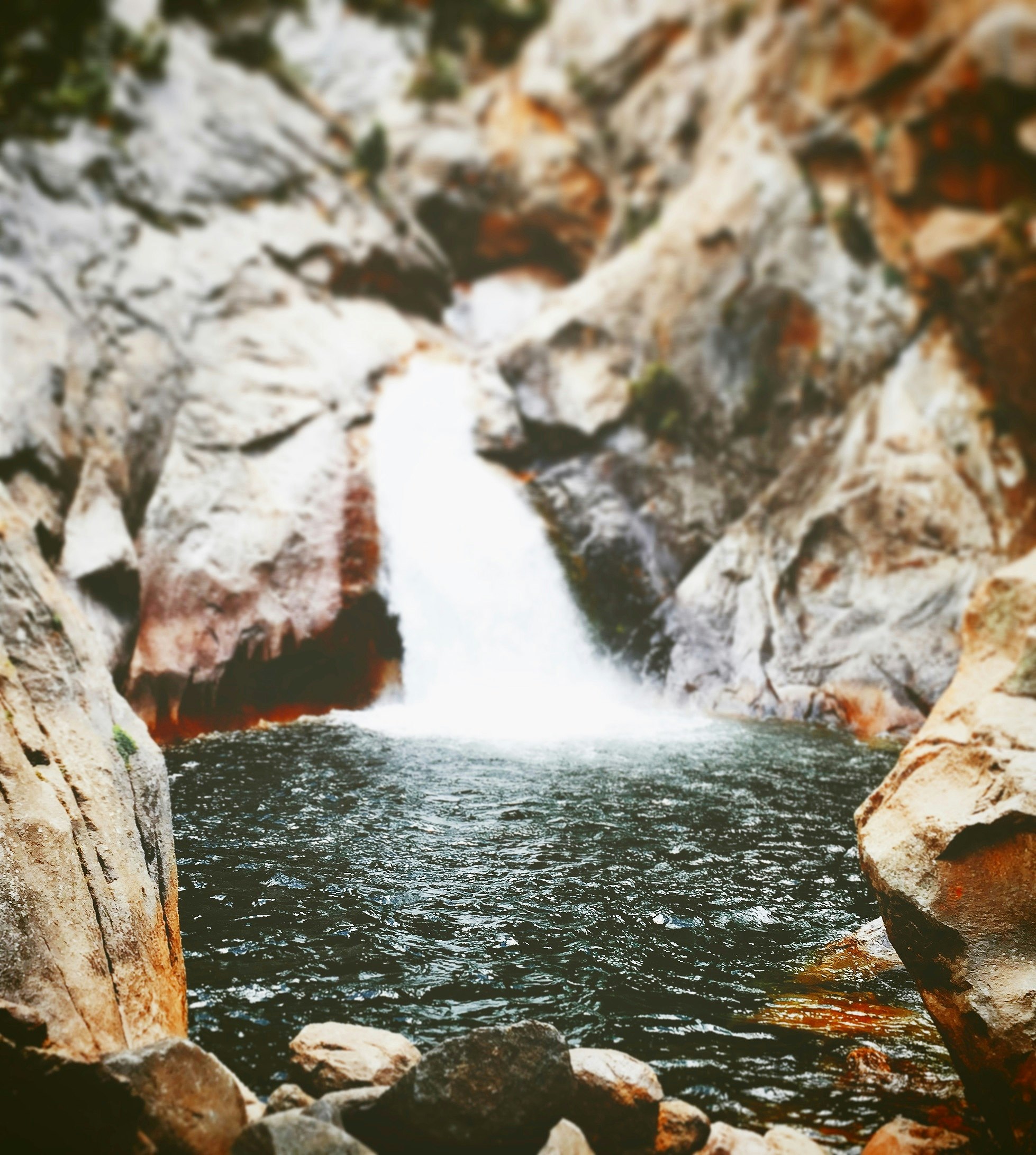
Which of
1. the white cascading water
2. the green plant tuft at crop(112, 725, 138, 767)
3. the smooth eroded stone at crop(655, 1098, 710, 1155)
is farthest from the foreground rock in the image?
the white cascading water

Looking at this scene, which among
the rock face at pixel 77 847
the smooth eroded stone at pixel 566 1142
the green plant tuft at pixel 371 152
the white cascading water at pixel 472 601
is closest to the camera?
the smooth eroded stone at pixel 566 1142

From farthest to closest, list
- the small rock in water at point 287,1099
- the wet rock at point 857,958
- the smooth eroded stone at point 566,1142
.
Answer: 1. the wet rock at point 857,958
2. the small rock in water at point 287,1099
3. the smooth eroded stone at point 566,1142

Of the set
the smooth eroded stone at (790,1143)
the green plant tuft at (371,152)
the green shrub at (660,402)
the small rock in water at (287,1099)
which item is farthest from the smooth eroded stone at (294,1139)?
the green plant tuft at (371,152)

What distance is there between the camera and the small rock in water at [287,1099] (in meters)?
3.64

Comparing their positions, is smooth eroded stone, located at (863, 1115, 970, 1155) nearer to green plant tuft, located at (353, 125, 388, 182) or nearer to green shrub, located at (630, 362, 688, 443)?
green shrub, located at (630, 362, 688, 443)

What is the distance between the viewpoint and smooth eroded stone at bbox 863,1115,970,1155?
3549 millimetres

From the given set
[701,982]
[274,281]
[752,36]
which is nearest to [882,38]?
[752,36]

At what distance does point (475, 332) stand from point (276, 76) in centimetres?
1042

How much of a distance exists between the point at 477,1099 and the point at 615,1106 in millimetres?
692

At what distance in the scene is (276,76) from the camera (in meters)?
25.7

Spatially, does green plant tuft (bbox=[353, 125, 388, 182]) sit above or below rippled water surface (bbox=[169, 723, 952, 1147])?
above

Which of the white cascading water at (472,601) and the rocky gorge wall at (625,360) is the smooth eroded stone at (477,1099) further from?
the white cascading water at (472,601)

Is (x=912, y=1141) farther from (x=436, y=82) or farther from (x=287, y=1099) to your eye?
(x=436, y=82)

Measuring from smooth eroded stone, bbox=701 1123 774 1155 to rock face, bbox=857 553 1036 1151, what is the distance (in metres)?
1.15
